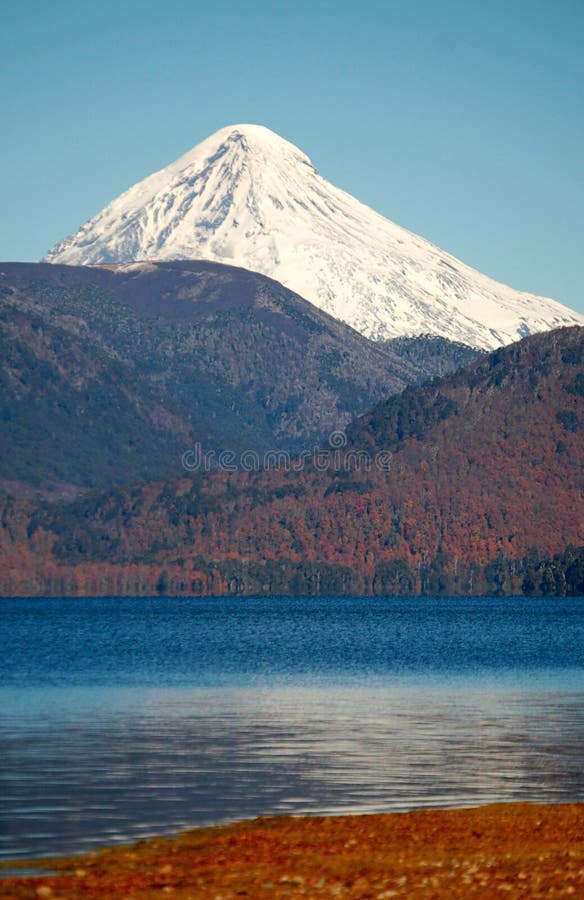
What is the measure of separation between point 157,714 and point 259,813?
2784 cm

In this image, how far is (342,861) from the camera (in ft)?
105

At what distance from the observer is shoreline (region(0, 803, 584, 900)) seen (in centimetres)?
2922

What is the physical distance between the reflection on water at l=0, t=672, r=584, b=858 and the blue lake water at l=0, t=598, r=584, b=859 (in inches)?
2.9

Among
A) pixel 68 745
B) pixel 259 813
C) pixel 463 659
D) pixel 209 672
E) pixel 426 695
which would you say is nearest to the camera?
pixel 259 813

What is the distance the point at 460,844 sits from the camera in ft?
111

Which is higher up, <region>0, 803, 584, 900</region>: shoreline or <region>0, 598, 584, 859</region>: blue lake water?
<region>0, 598, 584, 859</region>: blue lake water

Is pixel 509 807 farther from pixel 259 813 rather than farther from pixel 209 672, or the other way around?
pixel 209 672

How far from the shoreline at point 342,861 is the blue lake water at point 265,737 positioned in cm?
201

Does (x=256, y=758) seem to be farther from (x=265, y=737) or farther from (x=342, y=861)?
(x=342, y=861)

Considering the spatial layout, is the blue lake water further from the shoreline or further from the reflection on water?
the shoreline

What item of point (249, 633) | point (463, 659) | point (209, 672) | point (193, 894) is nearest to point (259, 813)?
point (193, 894)

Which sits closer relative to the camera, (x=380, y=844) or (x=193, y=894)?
(x=193, y=894)

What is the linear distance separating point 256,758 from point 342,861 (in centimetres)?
1833

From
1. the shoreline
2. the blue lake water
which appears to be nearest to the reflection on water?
the blue lake water
